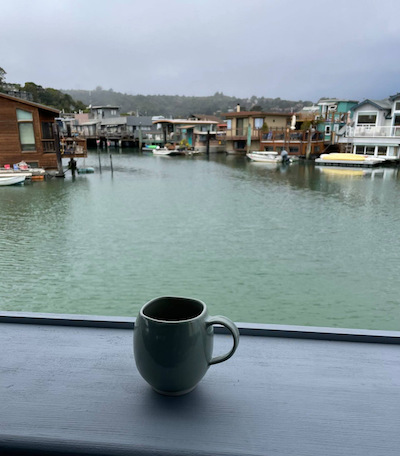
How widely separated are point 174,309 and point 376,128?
2103 cm

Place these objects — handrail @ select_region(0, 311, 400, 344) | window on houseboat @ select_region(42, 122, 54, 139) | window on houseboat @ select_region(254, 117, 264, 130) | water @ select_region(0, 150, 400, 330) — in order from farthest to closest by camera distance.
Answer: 1. window on houseboat @ select_region(254, 117, 264, 130)
2. window on houseboat @ select_region(42, 122, 54, 139)
3. water @ select_region(0, 150, 400, 330)
4. handrail @ select_region(0, 311, 400, 344)

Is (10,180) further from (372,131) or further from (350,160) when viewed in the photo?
(372,131)

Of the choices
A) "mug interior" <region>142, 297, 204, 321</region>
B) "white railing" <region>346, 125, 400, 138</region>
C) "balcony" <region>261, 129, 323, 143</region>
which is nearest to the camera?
"mug interior" <region>142, 297, 204, 321</region>

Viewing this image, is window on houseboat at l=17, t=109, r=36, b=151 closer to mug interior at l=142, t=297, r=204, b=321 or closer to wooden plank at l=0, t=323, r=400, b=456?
wooden plank at l=0, t=323, r=400, b=456

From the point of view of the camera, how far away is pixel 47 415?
0.52 metres

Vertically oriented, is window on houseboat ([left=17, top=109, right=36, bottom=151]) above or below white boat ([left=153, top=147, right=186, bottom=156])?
above

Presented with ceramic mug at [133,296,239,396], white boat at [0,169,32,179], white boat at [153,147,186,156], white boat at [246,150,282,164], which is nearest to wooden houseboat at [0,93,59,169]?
white boat at [0,169,32,179]

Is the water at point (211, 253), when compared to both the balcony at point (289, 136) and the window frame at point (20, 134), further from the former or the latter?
the balcony at point (289, 136)

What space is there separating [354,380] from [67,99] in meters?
8.76

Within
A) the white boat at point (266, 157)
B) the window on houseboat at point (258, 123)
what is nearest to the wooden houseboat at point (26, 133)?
the white boat at point (266, 157)

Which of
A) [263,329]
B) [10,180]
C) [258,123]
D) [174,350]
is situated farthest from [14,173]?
[258,123]

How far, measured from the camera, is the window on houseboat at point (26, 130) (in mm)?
11750

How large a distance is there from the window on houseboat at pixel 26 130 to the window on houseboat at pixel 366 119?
54.0 ft

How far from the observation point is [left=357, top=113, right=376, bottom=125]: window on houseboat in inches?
739
